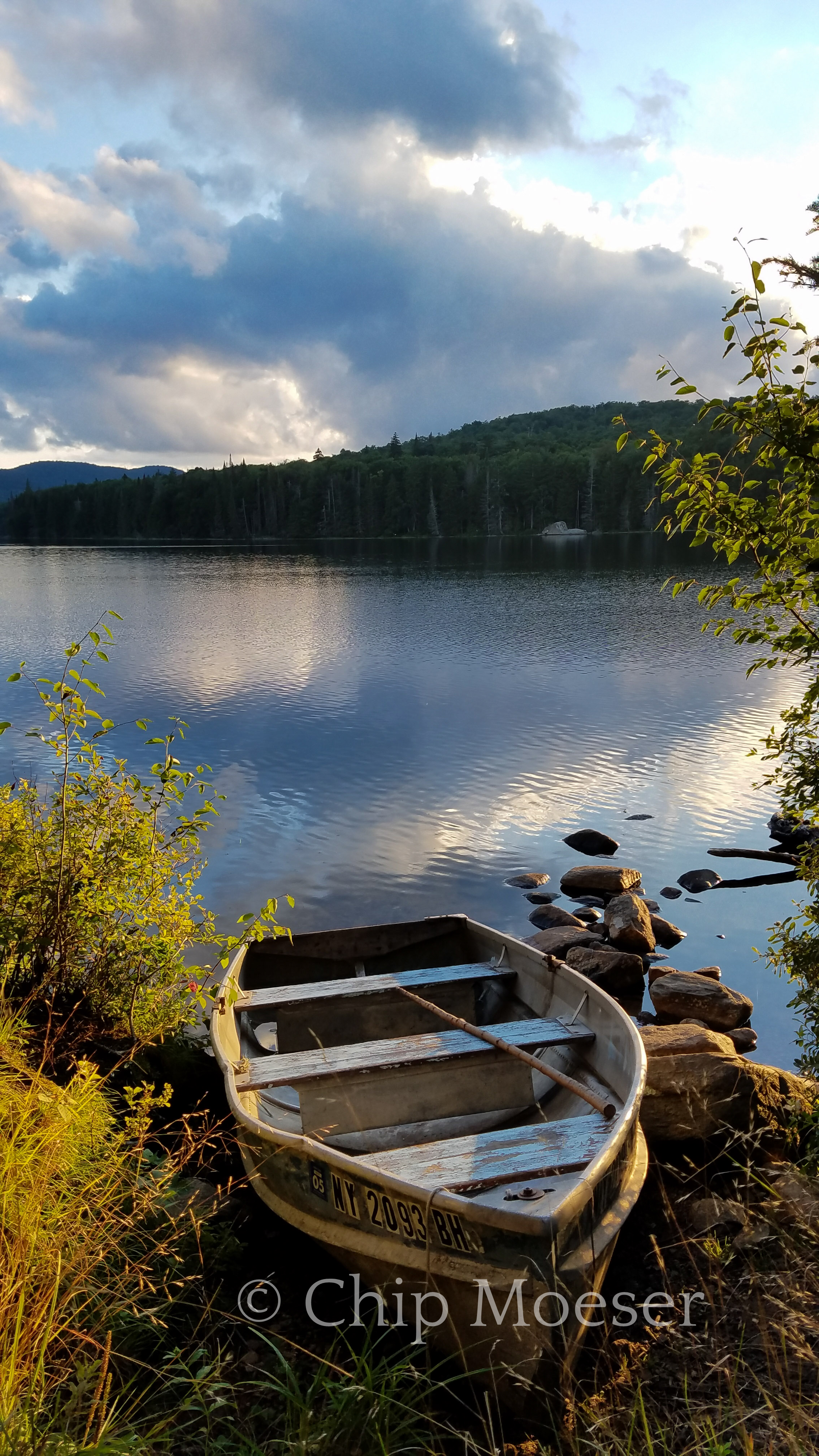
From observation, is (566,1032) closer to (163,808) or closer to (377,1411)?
(377,1411)

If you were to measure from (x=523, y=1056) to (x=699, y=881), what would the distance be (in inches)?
342

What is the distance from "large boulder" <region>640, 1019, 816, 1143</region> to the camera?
6434 millimetres

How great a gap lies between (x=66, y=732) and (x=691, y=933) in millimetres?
9023

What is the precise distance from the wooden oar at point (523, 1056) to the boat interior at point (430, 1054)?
6cm

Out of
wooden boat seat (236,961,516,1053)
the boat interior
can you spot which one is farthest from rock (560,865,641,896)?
wooden boat seat (236,961,516,1053)

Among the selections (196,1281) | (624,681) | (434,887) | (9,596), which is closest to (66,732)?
Answer: (196,1281)

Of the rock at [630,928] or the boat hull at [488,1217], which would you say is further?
the rock at [630,928]

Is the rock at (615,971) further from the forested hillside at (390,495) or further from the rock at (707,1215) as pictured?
the forested hillside at (390,495)

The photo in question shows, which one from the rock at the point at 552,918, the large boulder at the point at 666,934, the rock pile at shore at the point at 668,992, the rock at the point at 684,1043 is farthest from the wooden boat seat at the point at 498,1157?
the large boulder at the point at 666,934

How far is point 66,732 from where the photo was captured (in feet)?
21.6

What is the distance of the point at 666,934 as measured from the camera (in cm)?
1209

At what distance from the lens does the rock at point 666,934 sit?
12.0m

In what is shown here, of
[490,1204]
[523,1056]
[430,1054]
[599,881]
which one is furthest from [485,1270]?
[599,881]

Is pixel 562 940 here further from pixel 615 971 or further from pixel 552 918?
pixel 615 971
